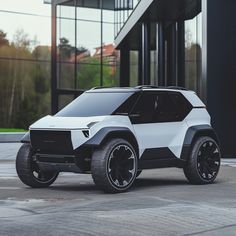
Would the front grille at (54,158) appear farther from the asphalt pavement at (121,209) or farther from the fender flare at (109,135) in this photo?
the asphalt pavement at (121,209)

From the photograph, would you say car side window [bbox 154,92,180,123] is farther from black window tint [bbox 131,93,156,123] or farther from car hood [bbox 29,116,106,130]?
car hood [bbox 29,116,106,130]

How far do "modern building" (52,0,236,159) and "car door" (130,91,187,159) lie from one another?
680 centimetres

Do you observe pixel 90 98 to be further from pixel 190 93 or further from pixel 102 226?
pixel 102 226

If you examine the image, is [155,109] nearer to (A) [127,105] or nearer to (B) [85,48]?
(A) [127,105]

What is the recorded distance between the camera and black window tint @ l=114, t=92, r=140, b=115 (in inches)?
400

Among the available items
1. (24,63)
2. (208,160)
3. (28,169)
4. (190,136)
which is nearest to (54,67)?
(24,63)

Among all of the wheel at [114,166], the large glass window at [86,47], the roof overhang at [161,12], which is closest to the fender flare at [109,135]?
the wheel at [114,166]

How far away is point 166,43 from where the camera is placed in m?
28.9

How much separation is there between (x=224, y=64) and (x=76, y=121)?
8886mm

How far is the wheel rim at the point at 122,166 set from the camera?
378 inches

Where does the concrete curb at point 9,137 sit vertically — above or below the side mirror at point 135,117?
below

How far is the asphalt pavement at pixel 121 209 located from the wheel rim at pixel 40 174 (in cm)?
19

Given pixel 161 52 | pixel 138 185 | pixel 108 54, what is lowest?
pixel 138 185

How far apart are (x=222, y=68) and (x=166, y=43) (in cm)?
1133
